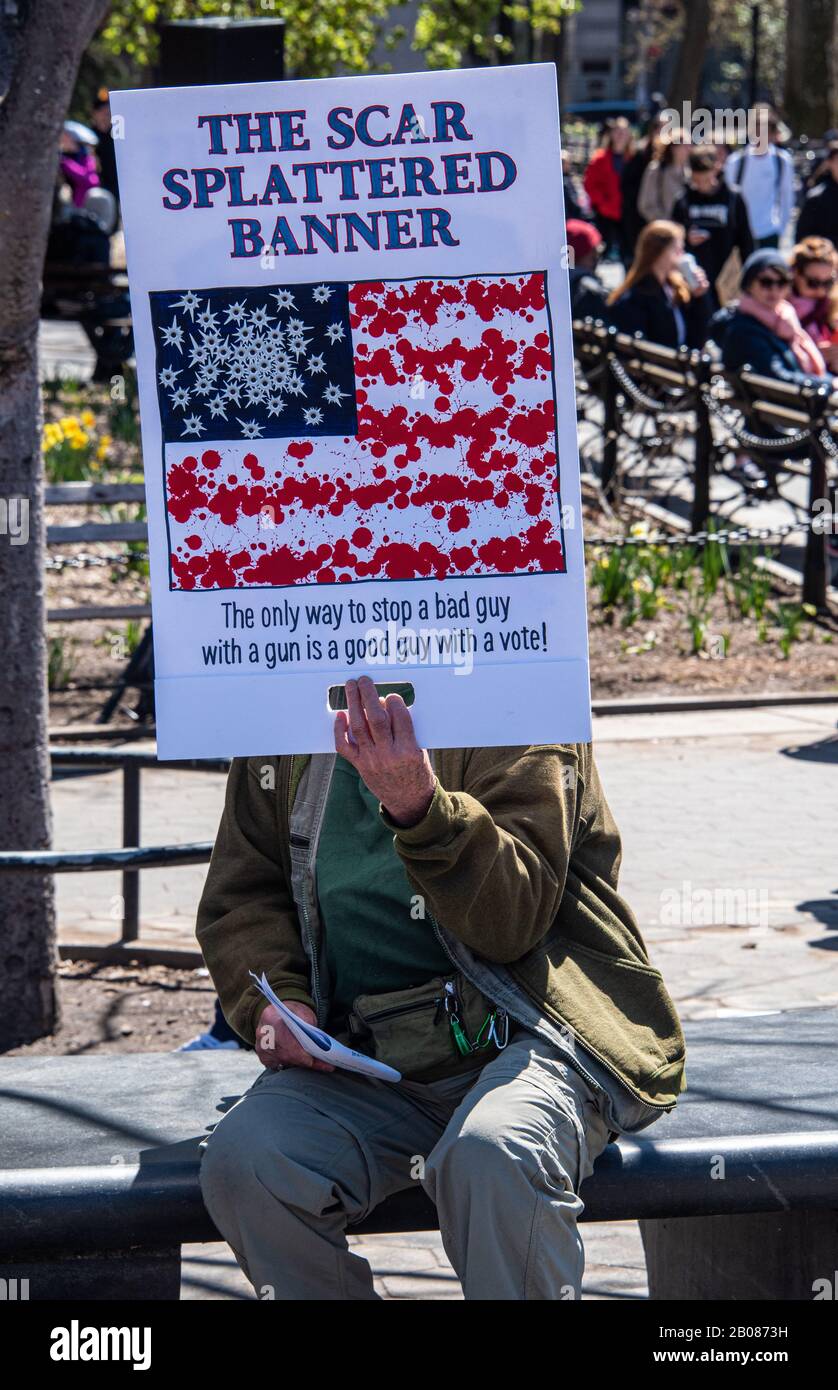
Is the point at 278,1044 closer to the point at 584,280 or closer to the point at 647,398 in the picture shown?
the point at 647,398

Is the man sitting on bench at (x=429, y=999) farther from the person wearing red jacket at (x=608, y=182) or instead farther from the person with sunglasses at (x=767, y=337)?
the person wearing red jacket at (x=608, y=182)

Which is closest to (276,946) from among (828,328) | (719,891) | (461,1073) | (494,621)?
(461,1073)

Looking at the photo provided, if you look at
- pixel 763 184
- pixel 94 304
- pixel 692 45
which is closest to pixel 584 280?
pixel 763 184

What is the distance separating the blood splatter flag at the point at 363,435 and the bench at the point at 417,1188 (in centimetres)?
100

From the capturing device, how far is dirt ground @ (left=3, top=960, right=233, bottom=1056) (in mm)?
5434

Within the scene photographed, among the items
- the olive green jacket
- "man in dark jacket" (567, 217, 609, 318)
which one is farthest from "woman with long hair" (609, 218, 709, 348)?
the olive green jacket

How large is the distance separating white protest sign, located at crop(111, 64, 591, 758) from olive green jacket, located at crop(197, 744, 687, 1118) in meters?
0.19

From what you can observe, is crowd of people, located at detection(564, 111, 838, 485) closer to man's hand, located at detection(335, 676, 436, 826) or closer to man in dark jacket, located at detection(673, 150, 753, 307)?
man in dark jacket, located at detection(673, 150, 753, 307)

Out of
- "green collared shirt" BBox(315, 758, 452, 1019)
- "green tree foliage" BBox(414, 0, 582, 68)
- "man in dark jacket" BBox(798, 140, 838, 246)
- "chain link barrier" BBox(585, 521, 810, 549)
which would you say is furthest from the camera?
"green tree foliage" BBox(414, 0, 582, 68)

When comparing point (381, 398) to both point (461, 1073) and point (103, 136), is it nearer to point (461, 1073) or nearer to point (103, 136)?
point (461, 1073)

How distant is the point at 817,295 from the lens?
13.1m

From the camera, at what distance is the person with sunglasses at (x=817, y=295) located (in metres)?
13.0

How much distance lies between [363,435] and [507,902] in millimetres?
756

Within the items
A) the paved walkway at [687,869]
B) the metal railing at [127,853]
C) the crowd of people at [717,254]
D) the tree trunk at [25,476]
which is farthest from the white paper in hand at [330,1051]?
the crowd of people at [717,254]
